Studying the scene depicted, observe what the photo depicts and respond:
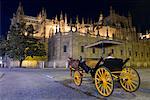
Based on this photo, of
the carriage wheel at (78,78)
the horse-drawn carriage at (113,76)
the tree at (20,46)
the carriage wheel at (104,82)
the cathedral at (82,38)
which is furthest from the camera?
the cathedral at (82,38)

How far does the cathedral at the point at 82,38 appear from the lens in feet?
150

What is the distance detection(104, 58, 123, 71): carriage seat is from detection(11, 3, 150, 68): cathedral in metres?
29.9

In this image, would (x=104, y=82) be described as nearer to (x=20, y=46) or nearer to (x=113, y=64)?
(x=113, y=64)

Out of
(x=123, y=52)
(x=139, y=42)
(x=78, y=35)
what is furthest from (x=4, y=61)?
(x=139, y=42)

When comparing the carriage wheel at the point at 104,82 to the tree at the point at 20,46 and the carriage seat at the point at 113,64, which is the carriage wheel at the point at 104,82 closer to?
the carriage seat at the point at 113,64

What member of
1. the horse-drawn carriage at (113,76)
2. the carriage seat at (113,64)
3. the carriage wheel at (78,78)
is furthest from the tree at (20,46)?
the carriage seat at (113,64)

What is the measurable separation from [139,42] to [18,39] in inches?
1482

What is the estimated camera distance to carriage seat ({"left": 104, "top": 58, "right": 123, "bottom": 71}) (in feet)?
26.5

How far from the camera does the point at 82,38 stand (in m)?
46.6

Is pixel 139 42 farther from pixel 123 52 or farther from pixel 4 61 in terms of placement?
pixel 4 61

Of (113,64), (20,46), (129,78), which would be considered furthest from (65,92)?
(20,46)

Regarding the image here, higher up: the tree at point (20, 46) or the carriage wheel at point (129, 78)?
the tree at point (20, 46)

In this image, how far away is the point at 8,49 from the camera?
43.7 metres

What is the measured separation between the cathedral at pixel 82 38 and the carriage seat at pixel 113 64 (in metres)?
29.9
